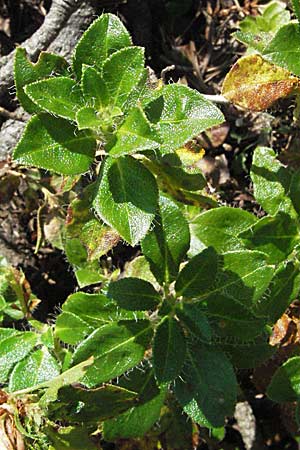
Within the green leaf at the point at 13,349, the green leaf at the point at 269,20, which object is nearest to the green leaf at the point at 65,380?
the green leaf at the point at 13,349

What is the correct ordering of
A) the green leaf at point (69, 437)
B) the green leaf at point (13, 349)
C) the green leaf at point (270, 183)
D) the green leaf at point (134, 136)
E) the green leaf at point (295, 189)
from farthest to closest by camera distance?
the green leaf at point (13, 349)
the green leaf at point (270, 183)
the green leaf at point (295, 189)
the green leaf at point (69, 437)
the green leaf at point (134, 136)

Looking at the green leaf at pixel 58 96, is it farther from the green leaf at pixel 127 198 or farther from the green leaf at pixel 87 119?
the green leaf at pixel 127 198

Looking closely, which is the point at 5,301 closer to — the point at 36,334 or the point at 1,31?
the point at 36,334

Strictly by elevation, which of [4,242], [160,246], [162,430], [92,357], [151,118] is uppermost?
[151,118]

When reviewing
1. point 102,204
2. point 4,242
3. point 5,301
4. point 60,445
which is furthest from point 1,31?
point 60,445

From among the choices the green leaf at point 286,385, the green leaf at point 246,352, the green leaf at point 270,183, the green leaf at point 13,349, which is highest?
the green leaf at point 270,183

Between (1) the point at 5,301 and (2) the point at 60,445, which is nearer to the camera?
(2) the point at 60,445

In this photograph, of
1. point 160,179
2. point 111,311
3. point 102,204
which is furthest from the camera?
point 160,179
